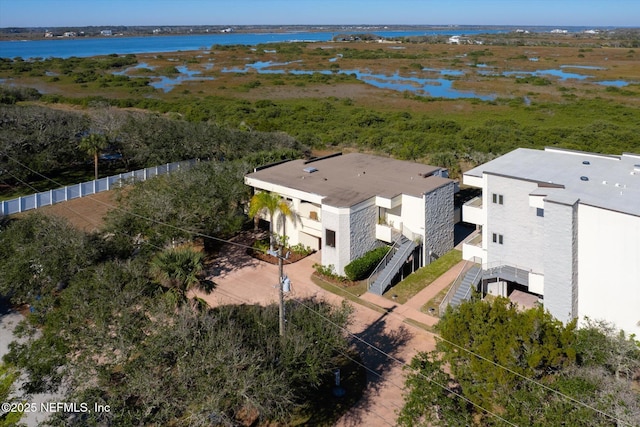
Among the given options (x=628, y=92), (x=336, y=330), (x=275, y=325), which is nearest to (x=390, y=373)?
(x=336, y=330)

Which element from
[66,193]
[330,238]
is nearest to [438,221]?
[330,238]

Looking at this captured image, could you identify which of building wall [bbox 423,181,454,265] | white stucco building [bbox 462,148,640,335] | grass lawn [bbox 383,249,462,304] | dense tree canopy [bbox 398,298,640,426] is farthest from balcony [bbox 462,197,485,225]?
dense tree canopy [bbox 398,298,640,426]

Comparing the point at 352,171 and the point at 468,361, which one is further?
the point at 352,171

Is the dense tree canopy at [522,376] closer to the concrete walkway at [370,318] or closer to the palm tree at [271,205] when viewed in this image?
the concrete walkway at [370,318]

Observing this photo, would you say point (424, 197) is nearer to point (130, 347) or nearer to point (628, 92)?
point (130, 347)

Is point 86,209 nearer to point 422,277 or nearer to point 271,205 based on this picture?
point 271,205

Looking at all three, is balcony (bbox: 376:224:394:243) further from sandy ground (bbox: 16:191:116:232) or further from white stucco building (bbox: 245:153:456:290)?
sandy ground (bbox: 16:191:116:232)
